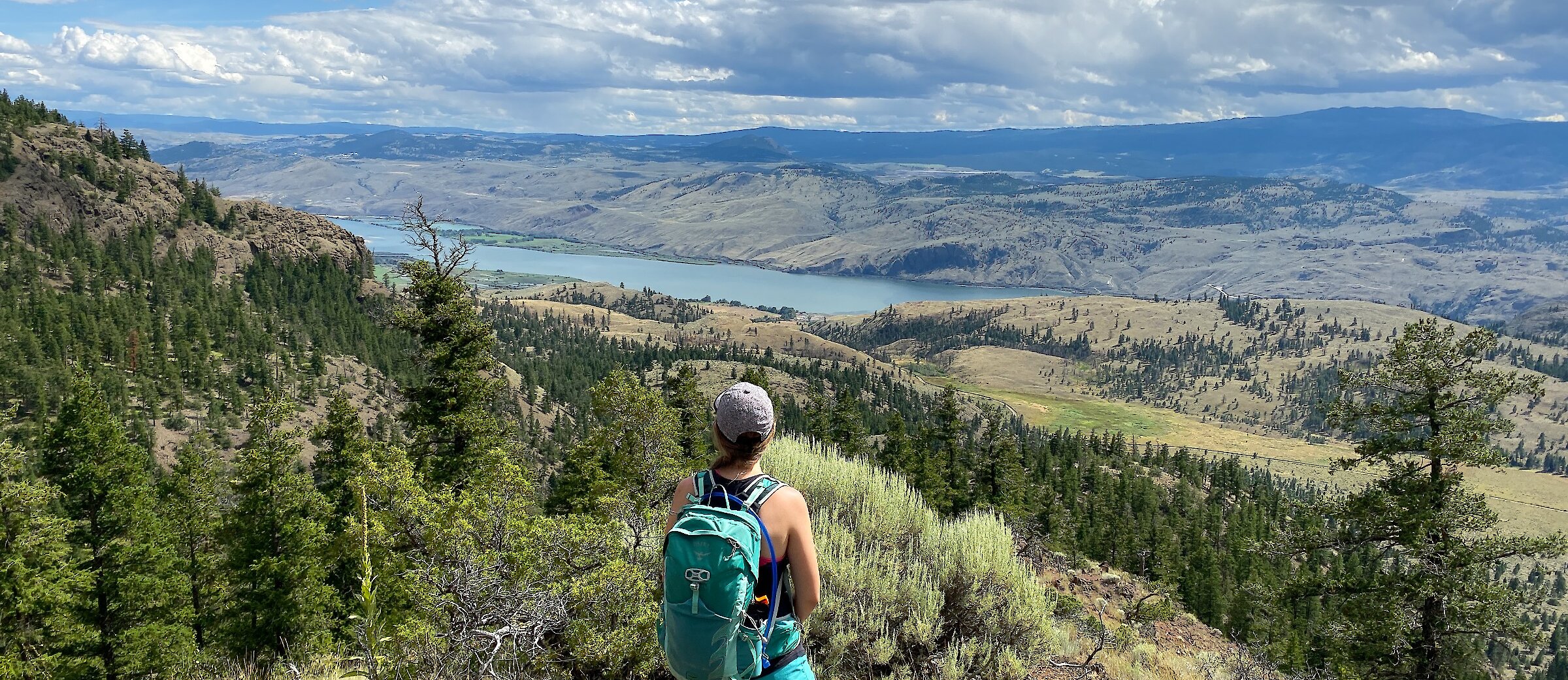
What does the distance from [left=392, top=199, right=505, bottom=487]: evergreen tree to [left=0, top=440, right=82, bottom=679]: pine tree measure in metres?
9.51

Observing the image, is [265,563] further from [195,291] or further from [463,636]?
[195,291]

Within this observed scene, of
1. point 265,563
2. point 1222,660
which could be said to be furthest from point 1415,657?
point 265,563

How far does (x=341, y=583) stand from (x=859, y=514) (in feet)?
79.4

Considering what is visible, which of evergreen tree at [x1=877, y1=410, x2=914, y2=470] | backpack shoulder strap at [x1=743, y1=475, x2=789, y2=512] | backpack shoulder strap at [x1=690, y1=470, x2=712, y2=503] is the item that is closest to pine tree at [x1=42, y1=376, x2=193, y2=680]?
backpack shoulder strap at [x1=690, y1=470, x2=712, y2=503]

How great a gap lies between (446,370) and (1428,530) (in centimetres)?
2410

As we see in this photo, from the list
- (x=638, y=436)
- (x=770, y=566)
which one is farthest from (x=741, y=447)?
(x=638, y=436)

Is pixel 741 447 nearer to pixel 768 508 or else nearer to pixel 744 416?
pixel 744 416

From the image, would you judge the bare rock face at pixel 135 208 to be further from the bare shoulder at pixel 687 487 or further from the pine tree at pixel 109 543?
the bare shoulder at pixel 687 487

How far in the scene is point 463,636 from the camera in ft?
27.6

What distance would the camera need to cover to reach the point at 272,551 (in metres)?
25.7

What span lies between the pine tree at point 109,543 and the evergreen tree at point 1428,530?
3218 cm

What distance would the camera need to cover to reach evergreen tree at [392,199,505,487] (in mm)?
24078

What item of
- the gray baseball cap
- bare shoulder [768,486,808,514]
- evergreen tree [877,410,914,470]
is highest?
the gray baseball cap

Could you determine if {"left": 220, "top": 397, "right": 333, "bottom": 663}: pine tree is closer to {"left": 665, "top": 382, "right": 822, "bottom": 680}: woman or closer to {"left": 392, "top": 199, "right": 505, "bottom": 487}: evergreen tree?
{"left": 392, "top": 199, "right": 505, "bottom": 487}: evergreen tree
